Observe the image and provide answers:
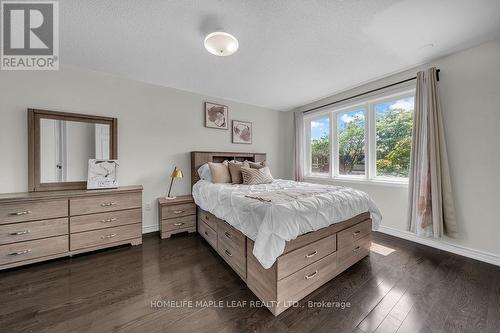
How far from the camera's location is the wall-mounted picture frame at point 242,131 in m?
3.81

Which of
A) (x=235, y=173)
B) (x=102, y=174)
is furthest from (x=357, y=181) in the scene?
(x=102, y=174)

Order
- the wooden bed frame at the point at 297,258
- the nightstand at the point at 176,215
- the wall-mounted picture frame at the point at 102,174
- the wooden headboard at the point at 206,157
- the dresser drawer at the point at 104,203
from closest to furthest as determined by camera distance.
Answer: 1. the wooden bed frame at the point at 297,258
2. the dresser drawer at the point at 104,203
3. the wall-mounted picture frame at the point at 102,174
4. the nightstand at the point at 176,215
5. the wooden headboard at the point at 206,157

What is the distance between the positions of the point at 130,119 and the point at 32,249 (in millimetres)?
1829

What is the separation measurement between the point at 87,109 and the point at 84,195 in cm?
119

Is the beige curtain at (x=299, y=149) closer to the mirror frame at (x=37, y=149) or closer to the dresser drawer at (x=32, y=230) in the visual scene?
the mirror frame at (x=37, y=149)

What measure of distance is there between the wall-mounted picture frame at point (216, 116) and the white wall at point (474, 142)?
3.04 meters

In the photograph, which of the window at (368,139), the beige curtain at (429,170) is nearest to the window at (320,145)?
the window at (368,139)

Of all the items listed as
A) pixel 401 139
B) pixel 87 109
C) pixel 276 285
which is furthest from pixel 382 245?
pixel 87 109

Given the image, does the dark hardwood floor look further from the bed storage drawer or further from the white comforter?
the white comforter

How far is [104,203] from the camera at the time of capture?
2336 mm

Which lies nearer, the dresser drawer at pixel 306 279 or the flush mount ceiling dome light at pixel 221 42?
the dresser drawer at pixel 306 279

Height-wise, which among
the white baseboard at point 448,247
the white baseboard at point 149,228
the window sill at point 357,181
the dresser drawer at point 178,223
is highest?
the window sill at point 357,181

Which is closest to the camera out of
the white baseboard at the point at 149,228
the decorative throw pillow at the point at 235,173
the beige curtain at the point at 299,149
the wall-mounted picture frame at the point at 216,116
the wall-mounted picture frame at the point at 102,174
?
the wall-mounted picture frame at the point at 102,174

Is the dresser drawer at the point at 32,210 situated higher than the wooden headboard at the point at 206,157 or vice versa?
the wooden headboard at the point at 206,157
